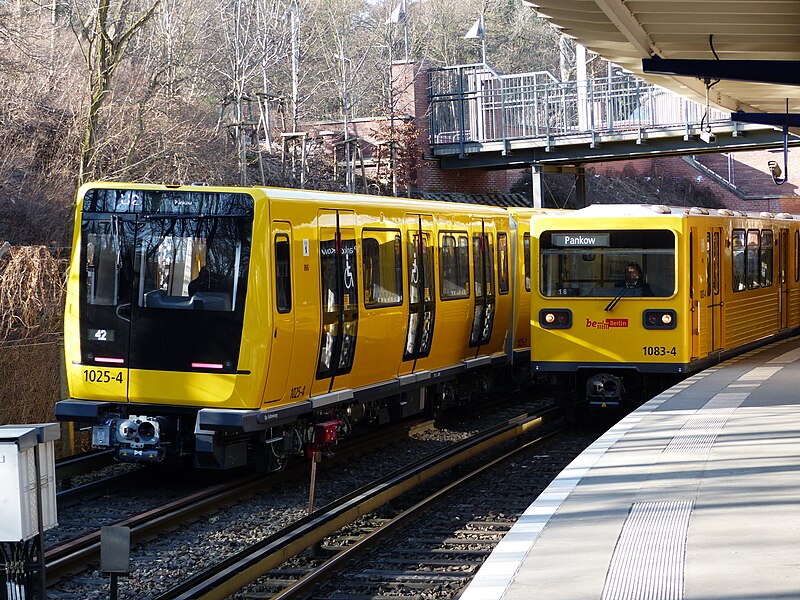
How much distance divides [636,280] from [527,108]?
863 inches

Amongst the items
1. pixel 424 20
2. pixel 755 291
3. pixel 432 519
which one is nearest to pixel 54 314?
pixel 432 519

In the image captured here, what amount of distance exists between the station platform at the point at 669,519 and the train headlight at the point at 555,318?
3.53m

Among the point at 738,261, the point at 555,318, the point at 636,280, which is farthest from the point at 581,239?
the point at 738,261

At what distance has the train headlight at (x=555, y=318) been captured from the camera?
1619 cm

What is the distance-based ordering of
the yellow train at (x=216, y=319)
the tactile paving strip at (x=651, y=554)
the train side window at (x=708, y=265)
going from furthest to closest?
1. the train side window at (x=708, y=265)
2. the yellow train at (x=216, y=319)
3. the tactile paving strip at (x=651, y=554)

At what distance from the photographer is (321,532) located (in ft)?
33.0

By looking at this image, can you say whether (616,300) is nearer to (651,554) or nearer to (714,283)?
(714,283)

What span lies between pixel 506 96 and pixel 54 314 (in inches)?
912

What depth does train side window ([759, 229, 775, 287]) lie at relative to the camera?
20750mm

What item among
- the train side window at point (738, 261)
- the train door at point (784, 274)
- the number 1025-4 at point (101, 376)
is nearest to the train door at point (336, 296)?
the number 1025-4 at point (101, 376)

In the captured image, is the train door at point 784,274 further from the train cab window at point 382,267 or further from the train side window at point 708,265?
the train cab window at point 382,267

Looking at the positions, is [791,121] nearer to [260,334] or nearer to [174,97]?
[260,334]

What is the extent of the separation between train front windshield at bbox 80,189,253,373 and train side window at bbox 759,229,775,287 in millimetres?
12009

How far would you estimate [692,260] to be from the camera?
15805mm
